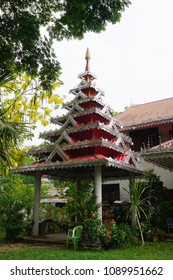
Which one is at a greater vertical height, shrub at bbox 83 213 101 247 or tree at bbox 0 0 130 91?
tree at bbox 0 0 130 91

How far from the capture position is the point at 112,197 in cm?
1678

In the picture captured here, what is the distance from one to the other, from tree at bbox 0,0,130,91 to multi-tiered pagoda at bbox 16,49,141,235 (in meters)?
3.01

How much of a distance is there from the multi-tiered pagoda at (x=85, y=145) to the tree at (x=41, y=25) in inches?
118

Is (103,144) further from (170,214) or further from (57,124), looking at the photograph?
(170,214)

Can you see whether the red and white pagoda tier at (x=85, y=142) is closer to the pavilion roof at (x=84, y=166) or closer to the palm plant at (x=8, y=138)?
the pavilion roof at (x=84, y=166)

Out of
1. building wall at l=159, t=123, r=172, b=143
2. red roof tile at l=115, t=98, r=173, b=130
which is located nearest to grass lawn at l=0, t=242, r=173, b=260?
building wall at l=159, t=123, r=172, b=143

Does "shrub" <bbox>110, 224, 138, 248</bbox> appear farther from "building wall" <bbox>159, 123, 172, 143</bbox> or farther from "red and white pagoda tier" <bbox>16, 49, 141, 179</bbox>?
"building wall" <bbox>159, 123, 172, 143</bbox>

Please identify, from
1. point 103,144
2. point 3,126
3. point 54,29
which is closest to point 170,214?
point 103,144

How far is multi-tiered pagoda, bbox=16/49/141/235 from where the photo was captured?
951 cm

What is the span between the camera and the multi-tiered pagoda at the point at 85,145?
9508mm

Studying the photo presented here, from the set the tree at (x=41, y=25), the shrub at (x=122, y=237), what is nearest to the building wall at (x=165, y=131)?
the shrub at (x=122, y=237)

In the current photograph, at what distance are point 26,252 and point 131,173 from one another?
17.7 ft

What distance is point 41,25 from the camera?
7.73 m

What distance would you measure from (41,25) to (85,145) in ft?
13.5
